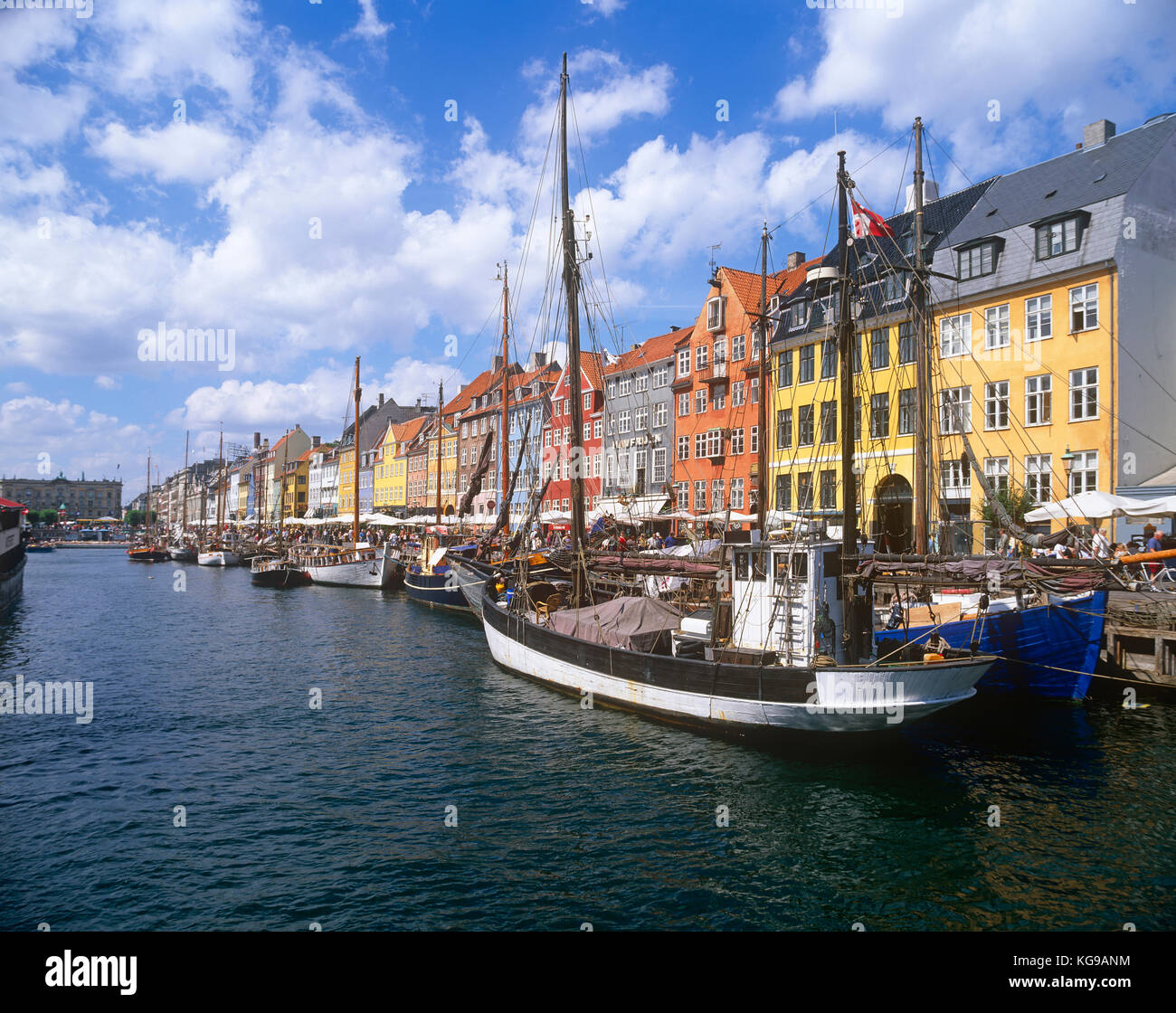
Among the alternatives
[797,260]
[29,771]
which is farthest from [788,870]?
[797,260]

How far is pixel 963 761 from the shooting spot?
17.2m

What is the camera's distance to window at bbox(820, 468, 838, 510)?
137ft

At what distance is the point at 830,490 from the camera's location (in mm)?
42531

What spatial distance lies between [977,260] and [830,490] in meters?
13.9

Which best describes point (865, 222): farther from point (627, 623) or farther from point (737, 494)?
point (737, 494)

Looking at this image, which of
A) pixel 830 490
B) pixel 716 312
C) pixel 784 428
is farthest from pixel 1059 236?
pixel 716 312

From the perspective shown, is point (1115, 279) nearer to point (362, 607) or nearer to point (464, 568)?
point (464, 568)

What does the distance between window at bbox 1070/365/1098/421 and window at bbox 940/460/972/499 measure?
5027 mm

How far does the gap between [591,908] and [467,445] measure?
8343 centimetres

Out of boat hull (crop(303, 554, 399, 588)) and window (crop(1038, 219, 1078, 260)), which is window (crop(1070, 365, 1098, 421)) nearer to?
window (crop(1038, 219, 1078, 260))

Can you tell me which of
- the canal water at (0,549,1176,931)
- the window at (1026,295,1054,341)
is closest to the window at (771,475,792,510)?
the window at (1026,295,1054,341)

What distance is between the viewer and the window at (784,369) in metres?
48.0

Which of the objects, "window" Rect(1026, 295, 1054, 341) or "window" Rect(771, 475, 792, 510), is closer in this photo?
"window" Rect(1026, 295, 1054, 341)
